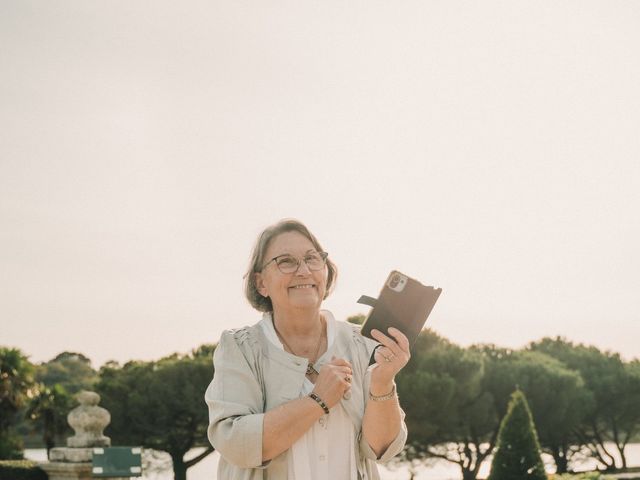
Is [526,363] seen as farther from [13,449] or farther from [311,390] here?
[311,390]

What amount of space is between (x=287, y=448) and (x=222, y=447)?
0.21m

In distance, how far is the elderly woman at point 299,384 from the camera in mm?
2551

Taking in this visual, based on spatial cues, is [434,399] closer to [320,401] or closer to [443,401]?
[443,401]

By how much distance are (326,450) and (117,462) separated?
7.32m

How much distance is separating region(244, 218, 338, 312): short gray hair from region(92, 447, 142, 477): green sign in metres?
6.85

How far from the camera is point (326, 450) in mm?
2641

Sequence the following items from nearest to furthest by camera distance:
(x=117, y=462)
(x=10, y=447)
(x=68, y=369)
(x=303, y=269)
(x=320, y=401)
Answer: (x=320, y=401), (x=303, y=269), (x=117, y=462), (x=10, y=447), (x=68, y=369)

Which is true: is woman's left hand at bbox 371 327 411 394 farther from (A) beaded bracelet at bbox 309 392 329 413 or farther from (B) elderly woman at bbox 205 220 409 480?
(A) beaded bracelet at bbox 309 392 329 413

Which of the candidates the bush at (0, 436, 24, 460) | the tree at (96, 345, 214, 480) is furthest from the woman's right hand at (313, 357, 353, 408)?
the tree at (96, 345, 214, 480)

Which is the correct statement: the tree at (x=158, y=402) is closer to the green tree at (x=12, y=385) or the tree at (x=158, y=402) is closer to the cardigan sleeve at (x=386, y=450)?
the green tree at (x=12, y=385)

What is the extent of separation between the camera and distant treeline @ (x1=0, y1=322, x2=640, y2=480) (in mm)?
30672

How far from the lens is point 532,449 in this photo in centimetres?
1700

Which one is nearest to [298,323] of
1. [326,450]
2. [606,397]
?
[326,450]

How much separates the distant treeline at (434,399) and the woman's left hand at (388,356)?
90.4 ft
